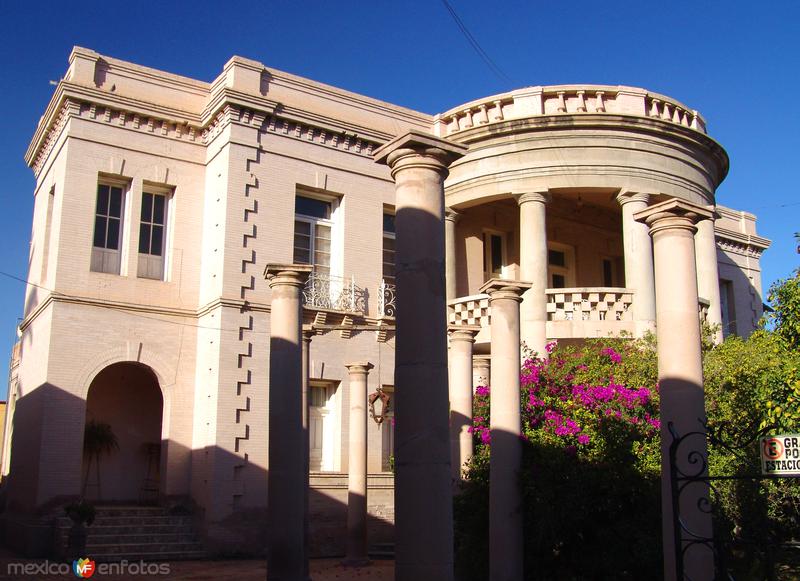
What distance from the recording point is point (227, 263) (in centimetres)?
2097

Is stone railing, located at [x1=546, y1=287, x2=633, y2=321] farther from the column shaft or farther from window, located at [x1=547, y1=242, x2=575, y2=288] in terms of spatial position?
window, located at [x1=547, y1=242, x2=575, y2=288]

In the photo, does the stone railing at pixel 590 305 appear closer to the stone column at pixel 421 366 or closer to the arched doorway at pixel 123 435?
the arched doorway at pixel 123 435

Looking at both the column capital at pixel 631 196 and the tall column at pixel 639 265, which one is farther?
the column capital at pixel 631 196

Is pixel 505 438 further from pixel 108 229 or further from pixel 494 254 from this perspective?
pixel 494 254

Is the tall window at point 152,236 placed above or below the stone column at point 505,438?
above

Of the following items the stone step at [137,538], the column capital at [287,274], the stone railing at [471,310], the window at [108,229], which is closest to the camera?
the column capital at [287,274]

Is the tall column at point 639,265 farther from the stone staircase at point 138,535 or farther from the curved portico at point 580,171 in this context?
the stone staircase at point 138,535

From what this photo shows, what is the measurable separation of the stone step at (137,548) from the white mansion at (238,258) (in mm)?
486

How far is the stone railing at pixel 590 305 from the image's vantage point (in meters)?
20.0

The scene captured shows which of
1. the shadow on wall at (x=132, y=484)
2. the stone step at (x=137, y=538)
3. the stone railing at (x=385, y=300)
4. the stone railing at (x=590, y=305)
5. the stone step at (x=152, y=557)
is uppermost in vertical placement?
the stone railing at (x=385, y=300)

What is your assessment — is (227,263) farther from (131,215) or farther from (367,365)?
(367,365)

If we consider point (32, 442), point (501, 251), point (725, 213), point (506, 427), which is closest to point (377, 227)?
point (501, 251)

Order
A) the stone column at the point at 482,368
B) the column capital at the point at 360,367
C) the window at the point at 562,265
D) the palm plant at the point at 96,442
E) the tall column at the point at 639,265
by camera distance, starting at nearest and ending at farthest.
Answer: the column capital at the point at 360,367, the tall column at the point at 639,265, the stone column at the point at 482,368, the palm plant at the point at 96,442, the window at the point at 562,265

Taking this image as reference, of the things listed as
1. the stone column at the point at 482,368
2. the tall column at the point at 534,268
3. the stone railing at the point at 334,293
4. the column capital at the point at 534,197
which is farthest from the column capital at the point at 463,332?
the stone railing at the point at 334,293
